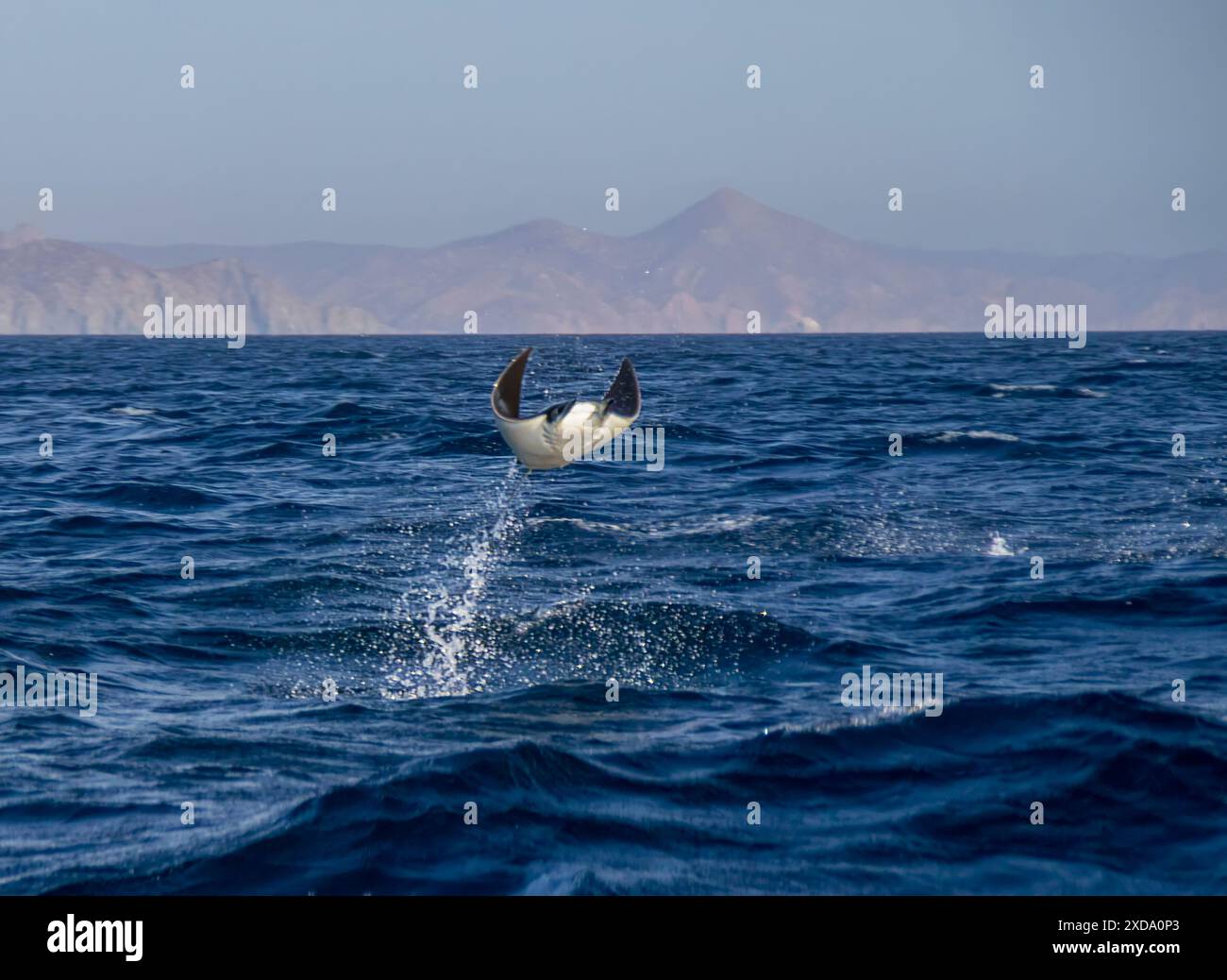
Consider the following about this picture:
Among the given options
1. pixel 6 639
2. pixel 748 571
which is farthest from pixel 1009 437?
pixel 6 639

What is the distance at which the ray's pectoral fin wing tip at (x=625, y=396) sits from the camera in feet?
50.1

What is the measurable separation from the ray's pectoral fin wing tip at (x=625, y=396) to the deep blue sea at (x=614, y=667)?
3.58 m

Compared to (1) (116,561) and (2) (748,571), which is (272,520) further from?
(2) (748,571)

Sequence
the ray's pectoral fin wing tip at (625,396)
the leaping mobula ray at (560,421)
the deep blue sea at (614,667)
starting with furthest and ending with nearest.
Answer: the ray's pectoral fin wing tip at (625,396) < the leaping mobula ray at (560,421) < the deep blue sea at (614,667)

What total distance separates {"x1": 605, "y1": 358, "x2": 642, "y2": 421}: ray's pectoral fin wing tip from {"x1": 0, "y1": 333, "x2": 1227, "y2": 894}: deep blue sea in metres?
3.58

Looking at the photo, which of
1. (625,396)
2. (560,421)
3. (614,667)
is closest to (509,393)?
(560,421)

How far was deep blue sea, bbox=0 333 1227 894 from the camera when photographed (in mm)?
11266

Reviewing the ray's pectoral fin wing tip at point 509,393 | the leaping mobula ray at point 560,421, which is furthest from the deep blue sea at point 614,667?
the ray's pectoral fin wing tip at point 509,393

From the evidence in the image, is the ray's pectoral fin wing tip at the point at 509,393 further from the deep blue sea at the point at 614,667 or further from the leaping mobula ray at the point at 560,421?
the deep blue sea at the point at 614,667

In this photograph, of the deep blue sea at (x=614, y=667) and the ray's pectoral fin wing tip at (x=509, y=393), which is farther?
the ray's pectoral fin wing tip at (x=509, y=393)

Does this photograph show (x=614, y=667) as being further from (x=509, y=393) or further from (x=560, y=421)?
(x=509, y=393)

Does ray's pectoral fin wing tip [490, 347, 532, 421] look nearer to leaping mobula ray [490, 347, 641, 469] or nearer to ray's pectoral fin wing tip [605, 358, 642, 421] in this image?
leaping mobula ray [490, 347, 641, 469]

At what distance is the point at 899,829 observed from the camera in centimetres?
1164

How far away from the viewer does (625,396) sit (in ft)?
50.8
